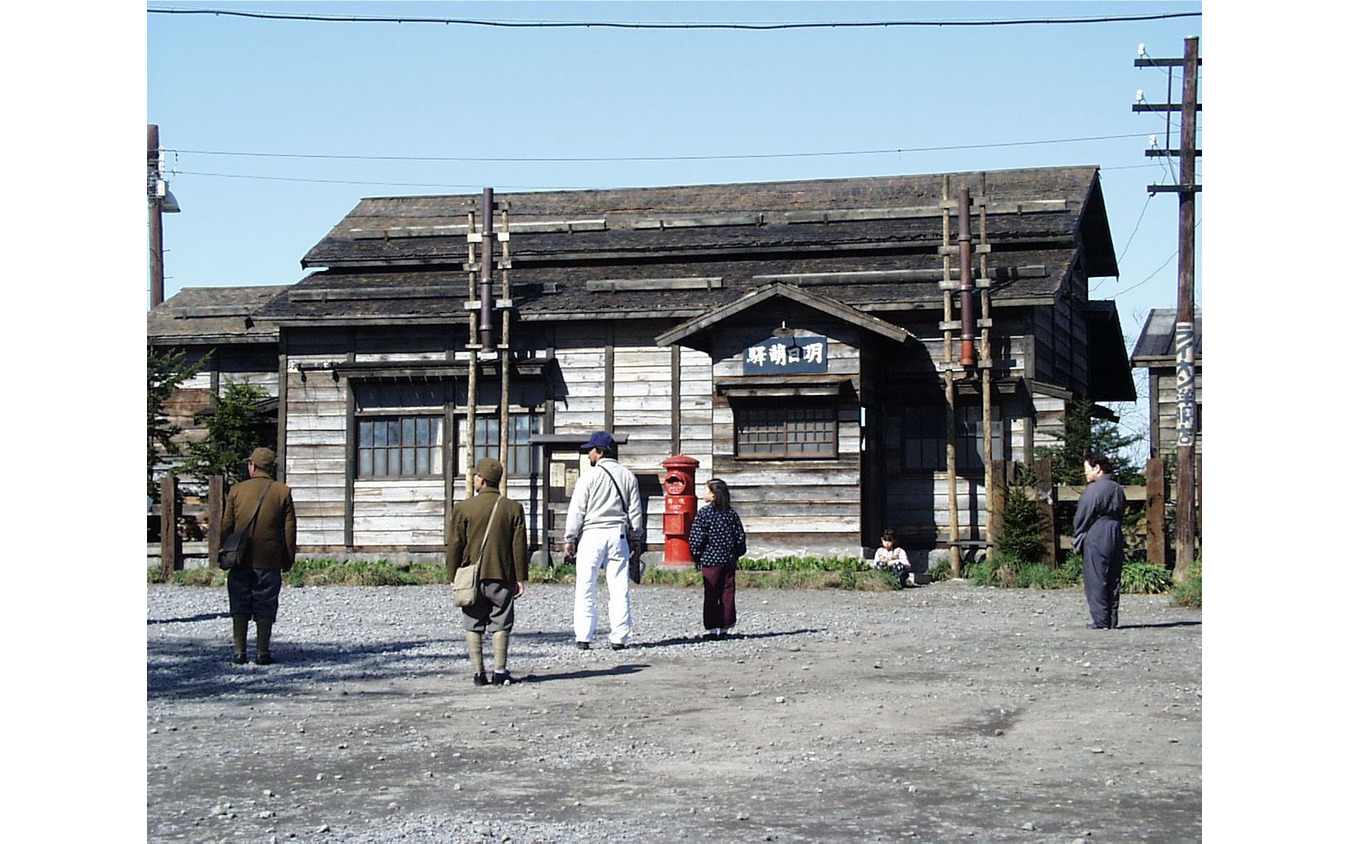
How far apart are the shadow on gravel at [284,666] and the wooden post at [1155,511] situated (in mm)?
9788

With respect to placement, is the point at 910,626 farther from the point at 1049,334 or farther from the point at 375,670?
the point at 1049,334

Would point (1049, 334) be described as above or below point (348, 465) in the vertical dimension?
above

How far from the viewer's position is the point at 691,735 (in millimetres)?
9094

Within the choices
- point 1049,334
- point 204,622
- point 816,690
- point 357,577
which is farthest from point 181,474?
point 816,690

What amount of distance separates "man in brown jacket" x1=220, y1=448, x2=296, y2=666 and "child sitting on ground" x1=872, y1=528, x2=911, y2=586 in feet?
33.3

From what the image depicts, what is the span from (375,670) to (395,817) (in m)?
5.36

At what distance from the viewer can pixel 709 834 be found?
6.58 meters

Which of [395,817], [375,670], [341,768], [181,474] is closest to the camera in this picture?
[395,817]

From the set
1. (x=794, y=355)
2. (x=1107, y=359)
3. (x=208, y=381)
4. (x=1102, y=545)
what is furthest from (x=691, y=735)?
(x=208, y=381)

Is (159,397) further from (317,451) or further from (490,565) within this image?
(490,565)

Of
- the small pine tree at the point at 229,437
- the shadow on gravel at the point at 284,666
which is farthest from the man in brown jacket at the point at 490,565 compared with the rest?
the small pine tree at the point at 229,437

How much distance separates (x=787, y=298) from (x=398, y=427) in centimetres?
666

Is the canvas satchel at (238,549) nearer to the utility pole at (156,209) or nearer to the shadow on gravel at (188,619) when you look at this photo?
the shadow on gravel at (188,619)

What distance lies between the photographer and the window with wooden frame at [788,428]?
72.5ft
